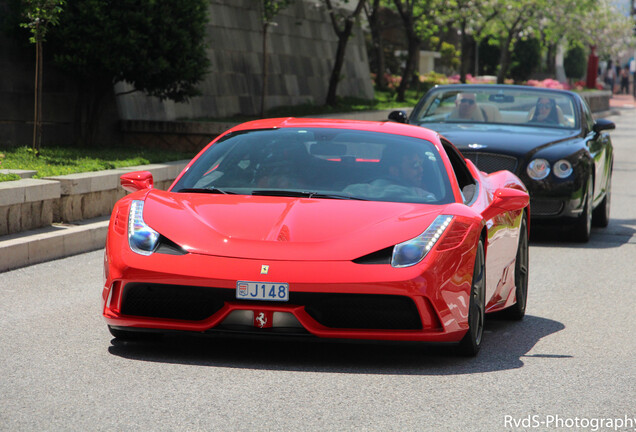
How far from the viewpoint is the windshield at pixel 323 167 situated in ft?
21.6

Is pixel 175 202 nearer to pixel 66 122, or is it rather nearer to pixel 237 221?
pixel 237 221

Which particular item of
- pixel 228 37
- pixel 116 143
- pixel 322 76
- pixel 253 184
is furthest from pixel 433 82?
pixel 253 184

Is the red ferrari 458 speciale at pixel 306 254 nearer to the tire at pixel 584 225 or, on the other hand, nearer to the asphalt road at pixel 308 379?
the asphalt road at pixel 308 379

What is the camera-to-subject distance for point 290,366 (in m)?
5.88

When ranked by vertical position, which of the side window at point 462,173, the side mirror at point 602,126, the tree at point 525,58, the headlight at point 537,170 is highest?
the tree at point 525,58

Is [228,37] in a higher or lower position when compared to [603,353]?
higher

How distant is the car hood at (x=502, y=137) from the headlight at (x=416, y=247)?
5.98 meters

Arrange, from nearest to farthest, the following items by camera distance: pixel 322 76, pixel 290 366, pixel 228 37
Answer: pixel 290 366
pixel 228 37
pixel 322 76

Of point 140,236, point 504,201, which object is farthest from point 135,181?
point 504,201

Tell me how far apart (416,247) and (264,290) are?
78cm

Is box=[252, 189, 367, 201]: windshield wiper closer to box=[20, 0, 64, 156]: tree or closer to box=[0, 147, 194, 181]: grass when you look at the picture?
box=[0, 147, 194, 181]: grass

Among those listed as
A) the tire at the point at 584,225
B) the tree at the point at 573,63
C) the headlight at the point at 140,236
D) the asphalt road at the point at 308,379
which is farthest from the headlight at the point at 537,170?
the tree at the point at 573,63

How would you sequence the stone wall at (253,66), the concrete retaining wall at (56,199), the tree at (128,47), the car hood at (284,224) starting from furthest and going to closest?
1. the stone wall at (253,66)
2. the tree at (128,47)
3. the concrete retaining wall at (56,199)
4. the car hood at (284,224)

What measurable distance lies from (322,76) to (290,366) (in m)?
22.8
